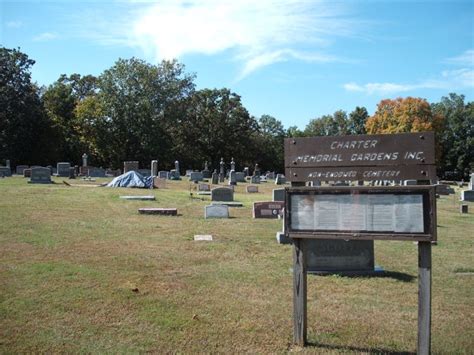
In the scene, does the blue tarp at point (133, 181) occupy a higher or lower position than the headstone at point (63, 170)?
lower

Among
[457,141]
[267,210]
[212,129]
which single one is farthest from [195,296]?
[457,141]

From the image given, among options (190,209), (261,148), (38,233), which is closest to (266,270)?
(38,233)

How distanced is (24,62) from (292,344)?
62.0 metres

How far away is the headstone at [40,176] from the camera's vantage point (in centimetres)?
2805

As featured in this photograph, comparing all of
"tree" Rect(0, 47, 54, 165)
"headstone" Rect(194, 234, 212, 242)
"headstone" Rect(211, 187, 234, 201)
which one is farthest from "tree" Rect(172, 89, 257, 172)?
"headstone" Rect(194, 234, 212, 242)

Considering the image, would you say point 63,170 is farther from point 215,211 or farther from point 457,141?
point 457,141

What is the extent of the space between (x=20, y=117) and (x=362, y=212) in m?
58.8

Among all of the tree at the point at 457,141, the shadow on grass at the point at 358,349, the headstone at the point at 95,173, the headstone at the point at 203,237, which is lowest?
the shadow on grass at the point at 358,349

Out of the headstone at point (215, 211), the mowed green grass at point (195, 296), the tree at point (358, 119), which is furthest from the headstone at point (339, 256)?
the tree at point (358, 119)

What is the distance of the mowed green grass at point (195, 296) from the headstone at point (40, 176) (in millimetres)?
17073

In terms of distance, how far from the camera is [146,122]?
61.6m

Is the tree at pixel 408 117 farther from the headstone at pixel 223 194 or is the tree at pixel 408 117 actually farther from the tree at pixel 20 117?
the headstone at pixel 223 194

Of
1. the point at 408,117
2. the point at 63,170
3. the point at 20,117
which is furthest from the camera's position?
the point at 408,117

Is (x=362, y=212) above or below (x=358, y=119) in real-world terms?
below
